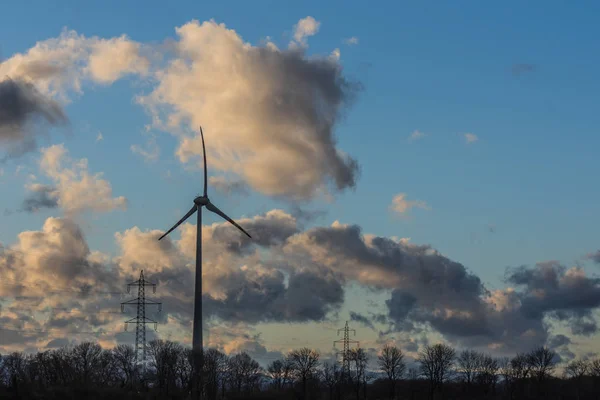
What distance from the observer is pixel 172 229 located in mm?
180500

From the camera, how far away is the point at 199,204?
179875 mm

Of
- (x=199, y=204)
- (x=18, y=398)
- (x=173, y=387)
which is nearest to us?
(x=18, y=398)

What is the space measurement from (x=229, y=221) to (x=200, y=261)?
18343 mm

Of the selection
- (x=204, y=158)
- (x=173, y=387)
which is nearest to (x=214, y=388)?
(x=173, y=387)

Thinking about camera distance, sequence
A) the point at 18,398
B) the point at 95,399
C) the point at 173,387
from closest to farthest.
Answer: the point at 18,398 → the point at 95,399 → the point at 173,387

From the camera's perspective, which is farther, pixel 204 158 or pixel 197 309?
pixel 204 158

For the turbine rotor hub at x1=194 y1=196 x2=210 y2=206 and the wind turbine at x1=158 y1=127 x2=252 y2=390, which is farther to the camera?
the turbine rotor hub at x1=194 y1=196 x2=210 y2=206

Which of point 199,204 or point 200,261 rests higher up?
point 199,204

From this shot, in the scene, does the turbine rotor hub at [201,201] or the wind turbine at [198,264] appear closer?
the wind turbine at [198,264]

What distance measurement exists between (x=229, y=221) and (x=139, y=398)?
1560 inches

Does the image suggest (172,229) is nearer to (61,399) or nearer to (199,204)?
(199,204)

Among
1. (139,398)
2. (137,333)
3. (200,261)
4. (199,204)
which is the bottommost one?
(139,398)

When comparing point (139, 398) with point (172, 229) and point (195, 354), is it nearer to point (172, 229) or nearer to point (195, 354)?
point (195, 354)

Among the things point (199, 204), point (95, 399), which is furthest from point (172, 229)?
point (95, 399)
